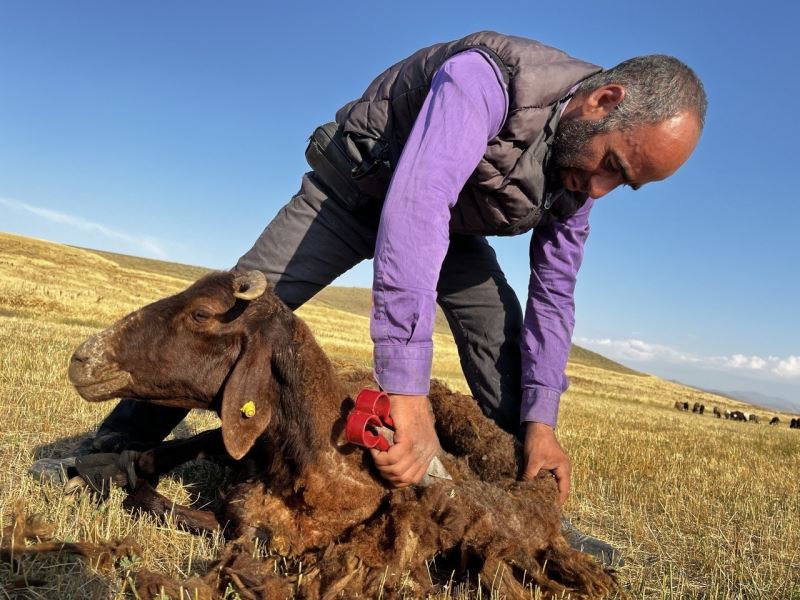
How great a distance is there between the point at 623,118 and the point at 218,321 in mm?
2558

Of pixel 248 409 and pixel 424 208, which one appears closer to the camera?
pixel 424 208

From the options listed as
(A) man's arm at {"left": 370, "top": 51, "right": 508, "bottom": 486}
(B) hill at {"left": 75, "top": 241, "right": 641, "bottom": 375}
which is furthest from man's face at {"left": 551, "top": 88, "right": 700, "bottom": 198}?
(B) hill at {"left": 75, "top": 241, "right": 641, "bottom": 375}

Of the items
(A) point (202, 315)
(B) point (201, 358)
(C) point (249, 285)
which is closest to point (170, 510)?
(B) point (201, 358)

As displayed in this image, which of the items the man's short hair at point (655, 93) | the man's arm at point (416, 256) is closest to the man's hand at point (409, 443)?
the man's arm at point (416, 256)

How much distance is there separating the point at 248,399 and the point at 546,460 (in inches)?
88.4

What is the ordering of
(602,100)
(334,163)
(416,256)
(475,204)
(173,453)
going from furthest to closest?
(334,163) < (173,453) < (475,204) < (602,100) < (416,256)

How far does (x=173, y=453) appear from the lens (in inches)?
170

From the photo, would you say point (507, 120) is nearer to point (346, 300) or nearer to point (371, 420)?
point (371, 420)

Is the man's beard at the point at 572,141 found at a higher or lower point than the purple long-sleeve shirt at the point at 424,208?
higher

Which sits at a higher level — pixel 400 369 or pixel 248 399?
pixel 400 369

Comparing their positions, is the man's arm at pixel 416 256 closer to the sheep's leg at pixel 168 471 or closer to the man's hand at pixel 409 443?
the man's hand at pixel 409 443

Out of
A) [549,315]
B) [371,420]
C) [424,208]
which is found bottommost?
[371,420]

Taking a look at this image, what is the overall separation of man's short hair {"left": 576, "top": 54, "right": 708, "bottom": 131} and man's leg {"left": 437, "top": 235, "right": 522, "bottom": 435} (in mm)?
1990

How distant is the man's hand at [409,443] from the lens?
2.93 m
